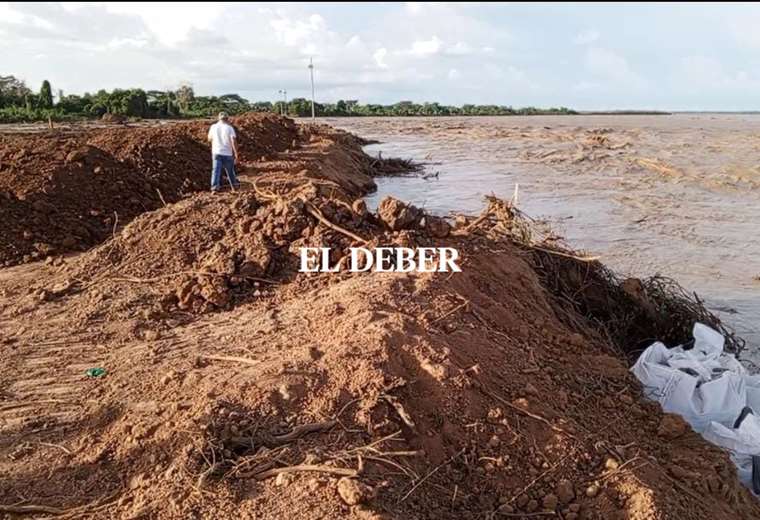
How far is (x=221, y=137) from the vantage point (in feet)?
31.8

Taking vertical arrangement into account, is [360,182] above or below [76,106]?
below

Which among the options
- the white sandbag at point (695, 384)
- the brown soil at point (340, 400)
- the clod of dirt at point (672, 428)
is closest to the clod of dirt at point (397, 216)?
the brown soil at point (340, 400)

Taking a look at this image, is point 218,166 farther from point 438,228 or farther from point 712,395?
point 712,395

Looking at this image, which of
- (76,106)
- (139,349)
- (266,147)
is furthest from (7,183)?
(76,106)

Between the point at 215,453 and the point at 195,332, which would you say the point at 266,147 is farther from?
the point at 215,453

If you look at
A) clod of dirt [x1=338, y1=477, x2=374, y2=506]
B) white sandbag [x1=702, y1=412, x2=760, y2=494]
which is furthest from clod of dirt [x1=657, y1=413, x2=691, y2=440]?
clod of dirt [x1=338, y1=477, x2=374, y2=506]

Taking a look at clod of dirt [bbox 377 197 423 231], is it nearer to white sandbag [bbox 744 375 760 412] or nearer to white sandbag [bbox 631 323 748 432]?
white sandbag [bbox 631 323 748 432]

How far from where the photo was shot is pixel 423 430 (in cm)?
321

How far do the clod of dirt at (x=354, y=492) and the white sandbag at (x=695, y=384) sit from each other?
8.38 feet

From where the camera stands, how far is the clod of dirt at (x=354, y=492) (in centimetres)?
267

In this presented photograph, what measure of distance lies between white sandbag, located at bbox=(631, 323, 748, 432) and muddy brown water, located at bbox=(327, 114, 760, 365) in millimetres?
1846

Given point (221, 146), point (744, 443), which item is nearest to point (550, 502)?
point (744, 443)

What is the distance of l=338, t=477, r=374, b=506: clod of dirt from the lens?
2.67 m

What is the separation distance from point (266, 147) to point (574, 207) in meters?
8.41
